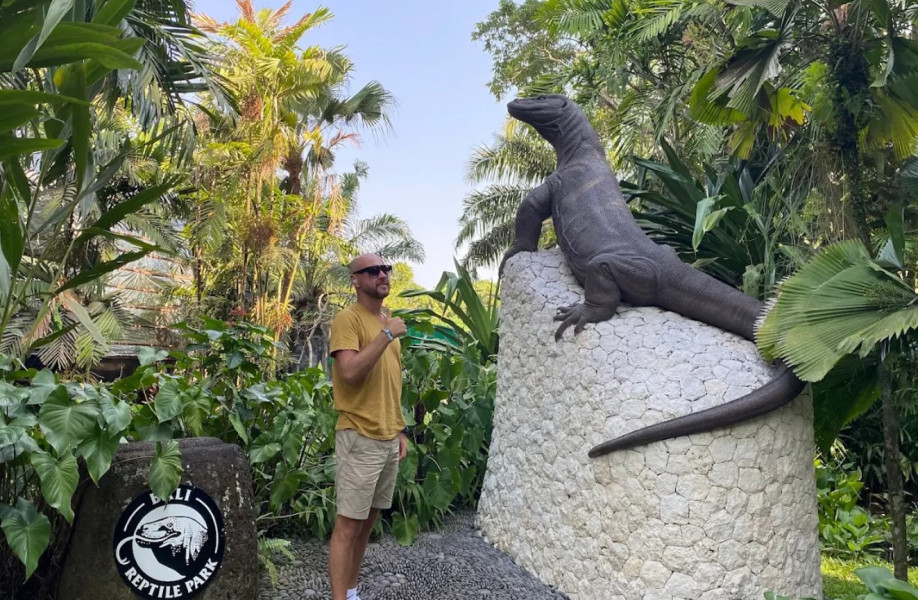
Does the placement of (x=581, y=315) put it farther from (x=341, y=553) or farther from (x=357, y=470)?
(x=341, y=553)

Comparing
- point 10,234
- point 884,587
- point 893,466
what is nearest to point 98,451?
point 10,234

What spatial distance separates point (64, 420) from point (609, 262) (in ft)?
8.63

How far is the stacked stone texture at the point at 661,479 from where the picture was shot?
3.20 m

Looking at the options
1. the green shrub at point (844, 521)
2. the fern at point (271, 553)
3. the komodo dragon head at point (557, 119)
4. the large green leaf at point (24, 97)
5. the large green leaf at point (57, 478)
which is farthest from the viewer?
the green shrub at point (844, 521)

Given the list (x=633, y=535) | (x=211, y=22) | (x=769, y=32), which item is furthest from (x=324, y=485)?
(x=211, y=22)

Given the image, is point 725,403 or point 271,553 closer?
point 725,403

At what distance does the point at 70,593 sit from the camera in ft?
9.62

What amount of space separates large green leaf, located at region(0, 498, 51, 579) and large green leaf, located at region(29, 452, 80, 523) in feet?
0.42

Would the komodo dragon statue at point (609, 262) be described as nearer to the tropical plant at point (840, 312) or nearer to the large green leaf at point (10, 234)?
the tropical plant at point (840, 312)

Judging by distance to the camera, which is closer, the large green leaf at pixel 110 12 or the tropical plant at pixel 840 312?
the large green leaf at pixel 110 12

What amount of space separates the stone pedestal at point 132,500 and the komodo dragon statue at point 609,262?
1695 millimetres

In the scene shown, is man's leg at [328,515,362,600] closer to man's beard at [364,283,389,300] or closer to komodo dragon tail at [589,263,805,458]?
man's beard at [364,283,389,300]

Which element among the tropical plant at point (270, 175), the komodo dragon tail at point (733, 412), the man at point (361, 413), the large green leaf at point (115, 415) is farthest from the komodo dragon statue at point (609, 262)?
the tropical plant at point (270, 175)

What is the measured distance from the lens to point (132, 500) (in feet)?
9.81
